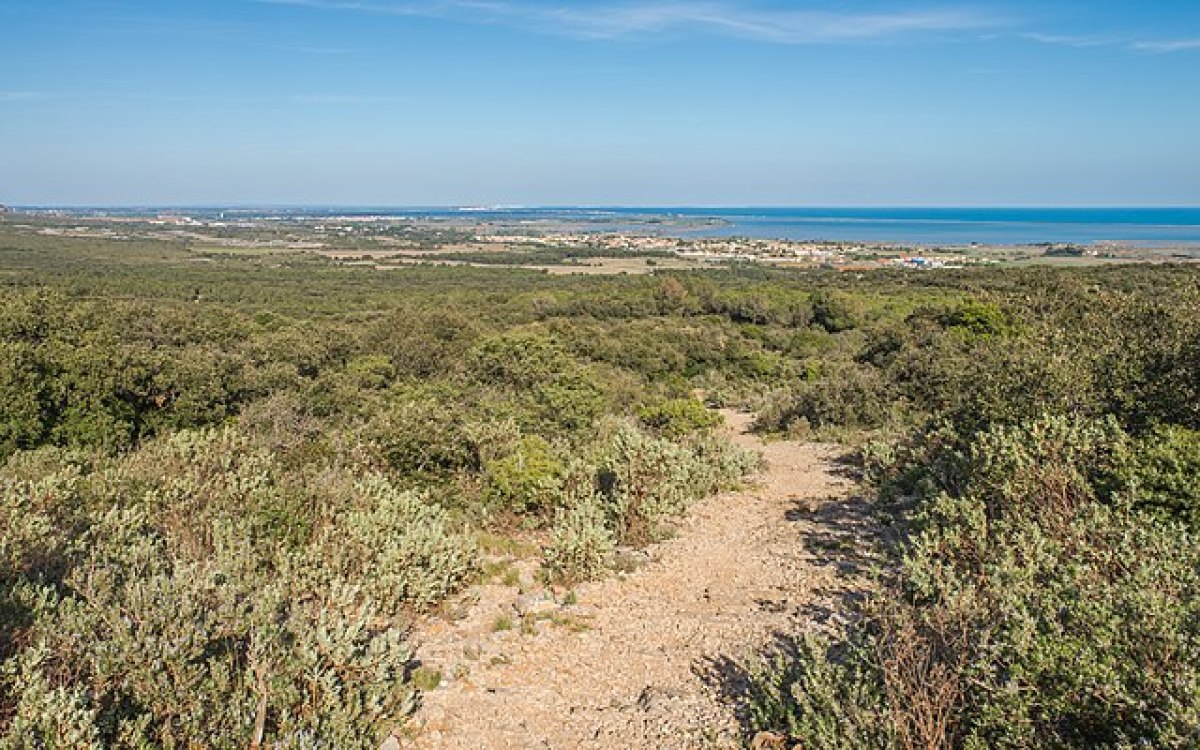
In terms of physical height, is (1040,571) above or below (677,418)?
above

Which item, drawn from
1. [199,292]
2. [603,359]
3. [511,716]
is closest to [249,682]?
[511,716]

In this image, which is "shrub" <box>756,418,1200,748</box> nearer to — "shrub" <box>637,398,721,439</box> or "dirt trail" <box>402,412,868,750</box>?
"dirt trail" <box>402,412,868,750</box>

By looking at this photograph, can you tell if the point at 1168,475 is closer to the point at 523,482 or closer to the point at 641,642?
the point at 641,642

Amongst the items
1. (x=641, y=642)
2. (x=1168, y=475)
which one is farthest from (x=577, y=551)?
(x=1168, y=475)

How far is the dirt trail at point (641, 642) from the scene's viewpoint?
5.84m

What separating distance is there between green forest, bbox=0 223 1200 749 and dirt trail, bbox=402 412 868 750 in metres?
0.46

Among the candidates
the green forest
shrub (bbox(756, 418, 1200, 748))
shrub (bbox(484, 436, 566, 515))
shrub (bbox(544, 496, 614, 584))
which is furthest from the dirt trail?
shrub (bbox(484, 436, 566, 515))

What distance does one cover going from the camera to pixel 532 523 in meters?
10.7

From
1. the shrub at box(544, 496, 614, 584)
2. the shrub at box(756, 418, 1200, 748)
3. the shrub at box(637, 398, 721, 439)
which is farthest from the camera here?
the shrub at box(637, 398, 721, 439)

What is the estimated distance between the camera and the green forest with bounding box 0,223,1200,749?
443cm

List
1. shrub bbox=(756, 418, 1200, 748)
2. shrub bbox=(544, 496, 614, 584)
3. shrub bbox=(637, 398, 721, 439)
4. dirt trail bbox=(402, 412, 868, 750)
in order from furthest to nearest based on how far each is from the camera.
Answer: shrub bbox=(637, 398, 721, 439), shrub bbox=(544, 496, 614, 584), dirt trail bbox=(402, 412, 868, 750), shrub bbox=(756, 418, 1200, 748)

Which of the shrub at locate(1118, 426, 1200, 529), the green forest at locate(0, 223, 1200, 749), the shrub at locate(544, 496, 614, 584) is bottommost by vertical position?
the shrub at locate(544, 496, 614, 584)

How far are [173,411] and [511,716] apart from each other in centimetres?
1367

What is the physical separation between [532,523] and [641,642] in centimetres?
366
